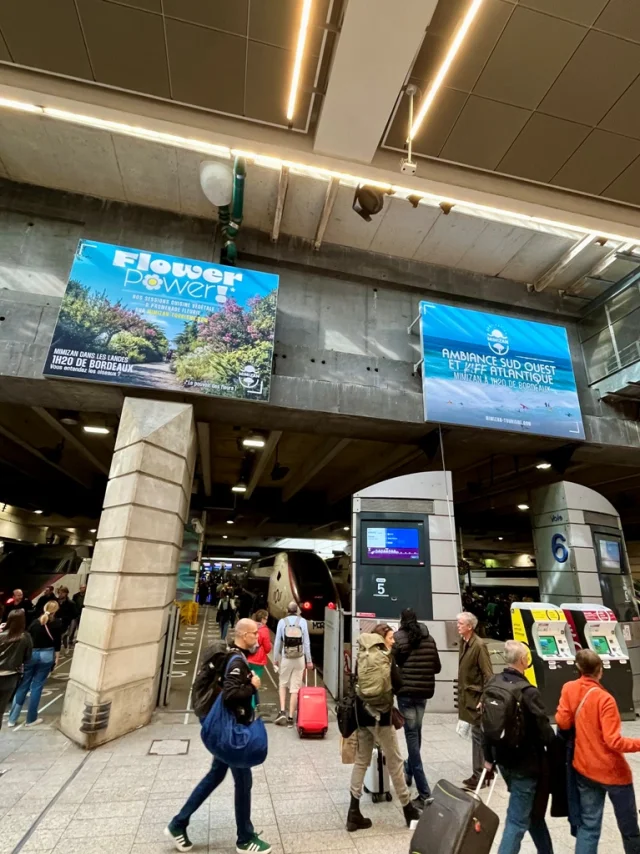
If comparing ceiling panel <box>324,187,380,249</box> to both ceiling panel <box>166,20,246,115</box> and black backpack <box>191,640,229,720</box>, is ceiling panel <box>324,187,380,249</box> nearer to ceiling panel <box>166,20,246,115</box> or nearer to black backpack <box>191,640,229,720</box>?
ceiling panel <box>166,20,246,115</box>

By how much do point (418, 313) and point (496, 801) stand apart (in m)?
8.41

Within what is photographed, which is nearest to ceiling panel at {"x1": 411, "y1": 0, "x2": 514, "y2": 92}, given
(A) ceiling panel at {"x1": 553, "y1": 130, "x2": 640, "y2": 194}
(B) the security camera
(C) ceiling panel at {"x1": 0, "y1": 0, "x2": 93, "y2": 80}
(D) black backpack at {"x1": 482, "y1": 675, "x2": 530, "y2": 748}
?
(B) the security camera

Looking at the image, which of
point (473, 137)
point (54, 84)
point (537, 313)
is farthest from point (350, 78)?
point (537, 313)

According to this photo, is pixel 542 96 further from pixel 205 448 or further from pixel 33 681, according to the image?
pixel 205 448

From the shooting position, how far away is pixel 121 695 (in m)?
6.02

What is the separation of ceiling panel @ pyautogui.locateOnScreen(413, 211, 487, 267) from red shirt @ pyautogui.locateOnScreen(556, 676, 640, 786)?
8528 mm

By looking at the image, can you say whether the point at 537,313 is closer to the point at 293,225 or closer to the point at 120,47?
the point at 293,225

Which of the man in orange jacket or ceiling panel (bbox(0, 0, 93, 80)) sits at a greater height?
ceiling panel (bbox(0, 0, 93, 80))

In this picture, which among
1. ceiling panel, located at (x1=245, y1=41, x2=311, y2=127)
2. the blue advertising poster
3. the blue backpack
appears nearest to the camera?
ceiling panel, located at (x1=245, y1=41, x2=311, y2=127)

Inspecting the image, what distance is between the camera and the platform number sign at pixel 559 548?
371 inches

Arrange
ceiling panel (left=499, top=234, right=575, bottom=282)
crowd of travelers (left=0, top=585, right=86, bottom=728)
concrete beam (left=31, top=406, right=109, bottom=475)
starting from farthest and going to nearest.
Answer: concrete beam (left=31, top=406, right=109, bottom=475) < ceiling panel (left=499, top=234, right=575, bottom=282) < crowd of travelers (left=0, top=585, right=86, bottom=728)

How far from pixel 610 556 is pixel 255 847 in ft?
30.9

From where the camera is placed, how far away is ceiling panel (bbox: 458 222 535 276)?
30.3 ft

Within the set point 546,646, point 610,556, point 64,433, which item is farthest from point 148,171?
point 610,556
